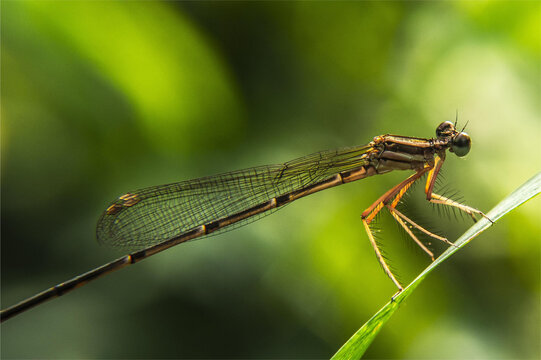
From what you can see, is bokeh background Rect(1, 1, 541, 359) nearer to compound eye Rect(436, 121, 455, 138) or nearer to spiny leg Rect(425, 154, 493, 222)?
→ spiny leg Rect(425, 154, 493, 222)

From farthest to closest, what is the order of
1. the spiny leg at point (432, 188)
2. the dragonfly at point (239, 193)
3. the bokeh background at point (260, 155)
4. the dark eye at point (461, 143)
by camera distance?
the bokeh background at point (260, 155), the dragonfly at point (239, 193), the dark eye at point (461, 143), the spiny leg at point (432, 188)

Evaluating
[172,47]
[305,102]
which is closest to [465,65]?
[305,102]

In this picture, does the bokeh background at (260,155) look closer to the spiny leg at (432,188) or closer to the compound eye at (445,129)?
the spiny leg at (432,188)

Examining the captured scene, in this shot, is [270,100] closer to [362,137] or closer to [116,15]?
[362,137]

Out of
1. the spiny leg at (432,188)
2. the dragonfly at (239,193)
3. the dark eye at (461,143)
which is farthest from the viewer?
the dragonfly at (239,193)

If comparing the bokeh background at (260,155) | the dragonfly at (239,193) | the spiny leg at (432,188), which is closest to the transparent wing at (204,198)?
the dragonfly at (239,193)

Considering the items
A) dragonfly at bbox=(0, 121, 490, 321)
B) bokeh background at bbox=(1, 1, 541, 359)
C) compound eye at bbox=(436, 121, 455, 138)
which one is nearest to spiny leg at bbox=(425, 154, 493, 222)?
dragonfly at bbox=(0, 121, 490, 321)

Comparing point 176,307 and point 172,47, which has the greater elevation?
point 172,47
